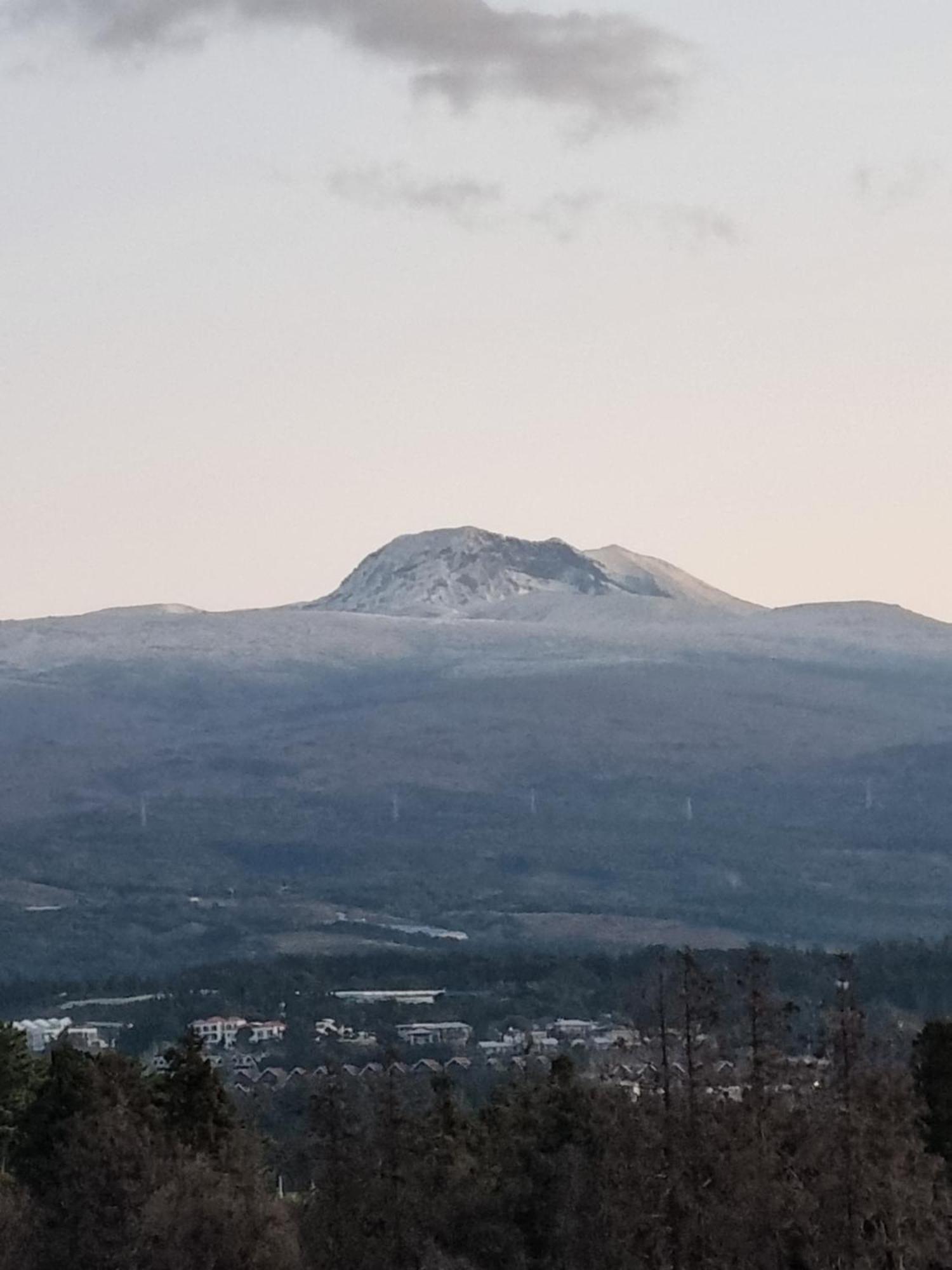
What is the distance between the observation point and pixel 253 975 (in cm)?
18025

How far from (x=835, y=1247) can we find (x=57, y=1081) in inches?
776

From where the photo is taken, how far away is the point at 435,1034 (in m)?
144

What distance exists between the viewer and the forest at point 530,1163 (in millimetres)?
48938

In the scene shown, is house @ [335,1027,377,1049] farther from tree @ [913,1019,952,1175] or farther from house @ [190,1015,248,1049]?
tree @ [913,1019,952,1175]

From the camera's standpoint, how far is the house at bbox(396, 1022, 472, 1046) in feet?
454

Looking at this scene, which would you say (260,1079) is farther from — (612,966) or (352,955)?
(352,955)

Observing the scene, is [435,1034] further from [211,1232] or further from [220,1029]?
[211,1232]

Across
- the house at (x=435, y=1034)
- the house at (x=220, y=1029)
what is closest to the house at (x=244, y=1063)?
the house at (x=220, y=1029)

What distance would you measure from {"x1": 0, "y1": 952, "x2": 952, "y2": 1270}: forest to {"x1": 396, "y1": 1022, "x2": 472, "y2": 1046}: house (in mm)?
66183

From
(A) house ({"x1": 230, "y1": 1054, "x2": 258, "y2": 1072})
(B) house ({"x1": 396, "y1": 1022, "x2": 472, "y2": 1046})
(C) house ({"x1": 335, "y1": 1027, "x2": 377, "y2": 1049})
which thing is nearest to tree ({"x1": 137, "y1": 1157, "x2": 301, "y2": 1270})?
(A) house ({"x1": 230, "y1": 1054, "x2": 258, "y2": 1072})

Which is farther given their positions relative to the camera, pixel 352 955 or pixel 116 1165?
pixel 352 955

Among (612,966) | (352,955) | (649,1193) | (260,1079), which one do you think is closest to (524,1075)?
(649,1193)

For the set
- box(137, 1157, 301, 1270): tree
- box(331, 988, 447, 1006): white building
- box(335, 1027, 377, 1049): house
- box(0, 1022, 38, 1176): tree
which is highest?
box(0, 1022, 38, 1176): tree

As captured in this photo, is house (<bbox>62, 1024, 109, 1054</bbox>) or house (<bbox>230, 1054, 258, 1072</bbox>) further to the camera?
house (<bbox>62, 1024, 109, 1054</bbox>)
